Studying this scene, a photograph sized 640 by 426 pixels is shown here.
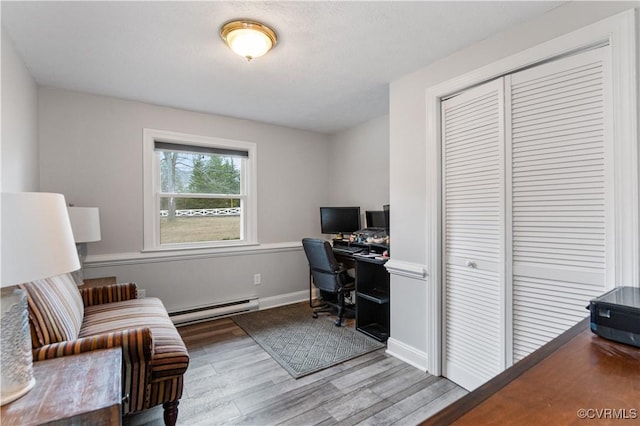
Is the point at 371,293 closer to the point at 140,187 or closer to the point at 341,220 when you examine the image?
the point at 341,220

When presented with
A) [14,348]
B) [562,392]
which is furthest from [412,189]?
[14,348]

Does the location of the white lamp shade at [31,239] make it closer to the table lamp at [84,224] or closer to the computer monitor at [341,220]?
the table lamp at [84,224]

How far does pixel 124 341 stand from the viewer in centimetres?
146

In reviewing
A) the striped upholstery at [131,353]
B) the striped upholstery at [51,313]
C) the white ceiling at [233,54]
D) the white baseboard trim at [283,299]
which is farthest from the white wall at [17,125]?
the white baseboard trim at [283,299]

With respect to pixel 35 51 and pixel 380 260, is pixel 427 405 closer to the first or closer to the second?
pixel 380 260

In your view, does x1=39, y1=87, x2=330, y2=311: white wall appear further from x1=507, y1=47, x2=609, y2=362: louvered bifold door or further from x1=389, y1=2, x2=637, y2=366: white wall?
x1=507, y1=47, x2=609, y2=362: louvered bifold door

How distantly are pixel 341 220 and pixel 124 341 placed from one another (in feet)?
9.04

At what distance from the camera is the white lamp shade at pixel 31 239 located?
90 centimetres

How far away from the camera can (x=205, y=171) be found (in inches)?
141

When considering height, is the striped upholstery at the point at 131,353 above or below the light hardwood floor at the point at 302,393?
above

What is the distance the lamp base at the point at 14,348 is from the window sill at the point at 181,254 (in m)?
2.16

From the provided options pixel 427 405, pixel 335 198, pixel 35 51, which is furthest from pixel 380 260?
→ pixel 35 51

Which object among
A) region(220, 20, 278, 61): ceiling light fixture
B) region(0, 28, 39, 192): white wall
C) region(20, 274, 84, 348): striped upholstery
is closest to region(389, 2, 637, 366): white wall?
Answer: region(220, 20, 278, 61): ceiling light fixture

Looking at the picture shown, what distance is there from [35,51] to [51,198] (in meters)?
1.83
